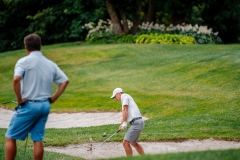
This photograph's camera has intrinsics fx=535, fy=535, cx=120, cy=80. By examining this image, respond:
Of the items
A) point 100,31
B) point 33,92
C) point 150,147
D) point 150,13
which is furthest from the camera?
point 150,13

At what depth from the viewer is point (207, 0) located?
31.4m

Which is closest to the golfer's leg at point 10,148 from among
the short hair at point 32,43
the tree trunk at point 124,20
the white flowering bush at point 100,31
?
the short hair at point 32,43

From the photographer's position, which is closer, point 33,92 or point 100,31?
point 33,92

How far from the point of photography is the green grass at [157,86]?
12.3 m

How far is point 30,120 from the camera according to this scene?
6.79 meters

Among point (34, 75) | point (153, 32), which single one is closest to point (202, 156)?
point (34, 75)

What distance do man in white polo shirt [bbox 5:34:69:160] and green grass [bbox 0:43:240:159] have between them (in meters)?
4.22

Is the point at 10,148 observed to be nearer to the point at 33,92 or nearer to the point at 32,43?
the point at 33,92

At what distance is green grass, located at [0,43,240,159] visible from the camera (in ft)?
40.2

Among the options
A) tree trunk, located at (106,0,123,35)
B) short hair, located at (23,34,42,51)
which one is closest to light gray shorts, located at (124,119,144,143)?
short hair, located at (23,34,42,51)

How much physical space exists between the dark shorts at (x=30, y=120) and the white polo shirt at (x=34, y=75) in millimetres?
103

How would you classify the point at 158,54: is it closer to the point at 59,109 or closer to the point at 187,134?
the point at 59,109

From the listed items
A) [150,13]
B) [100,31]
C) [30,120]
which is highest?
[30,120]

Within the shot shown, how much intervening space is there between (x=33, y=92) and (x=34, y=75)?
0.22 meters
